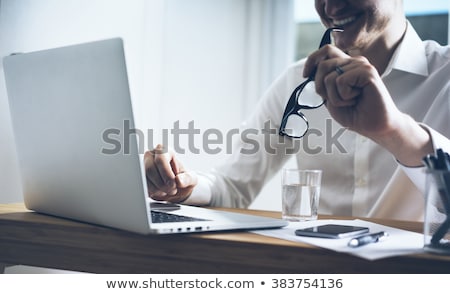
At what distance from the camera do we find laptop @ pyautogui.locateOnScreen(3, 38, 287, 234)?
2.15 feet

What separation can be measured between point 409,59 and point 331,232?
747 millimetres

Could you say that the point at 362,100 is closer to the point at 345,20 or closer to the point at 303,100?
the point at 303,100

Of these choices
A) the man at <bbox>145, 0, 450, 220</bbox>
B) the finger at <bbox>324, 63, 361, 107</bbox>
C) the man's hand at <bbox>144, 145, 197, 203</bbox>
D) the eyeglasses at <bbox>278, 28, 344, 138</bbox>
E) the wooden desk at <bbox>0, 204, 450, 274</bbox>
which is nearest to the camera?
the wooden desk at <bbox>0, 204, 450, 274</bbox>

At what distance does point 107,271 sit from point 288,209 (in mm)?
348

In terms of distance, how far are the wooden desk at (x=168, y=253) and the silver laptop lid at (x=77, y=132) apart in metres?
0.03

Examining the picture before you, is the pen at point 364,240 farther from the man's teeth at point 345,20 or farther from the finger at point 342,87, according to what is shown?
the man's teeth at point 345,20

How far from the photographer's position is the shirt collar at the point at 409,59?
1.30 metres

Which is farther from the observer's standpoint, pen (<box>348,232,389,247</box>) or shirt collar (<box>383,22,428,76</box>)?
shirt collar (<box>383,22,428,76</box>)

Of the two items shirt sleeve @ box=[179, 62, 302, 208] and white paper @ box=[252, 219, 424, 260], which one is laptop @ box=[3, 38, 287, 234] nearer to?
white paper @ box=[252, 219, 424, 260]

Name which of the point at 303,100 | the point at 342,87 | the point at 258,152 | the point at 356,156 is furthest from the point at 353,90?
the point at 258,152

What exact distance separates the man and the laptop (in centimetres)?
26

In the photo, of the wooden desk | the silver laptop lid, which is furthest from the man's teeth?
the silver laptop lid

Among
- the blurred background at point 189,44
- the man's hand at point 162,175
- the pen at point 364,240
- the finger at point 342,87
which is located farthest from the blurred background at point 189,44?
the pen at point 364,240
